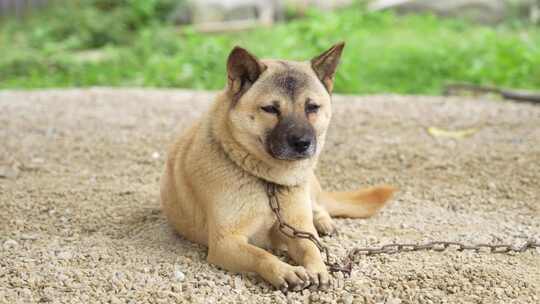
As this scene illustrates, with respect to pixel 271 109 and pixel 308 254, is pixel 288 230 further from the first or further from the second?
pixel 271 109

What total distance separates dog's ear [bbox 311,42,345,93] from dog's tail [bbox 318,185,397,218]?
89 cm

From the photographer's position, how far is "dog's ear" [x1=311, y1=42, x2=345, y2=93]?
4055 mm

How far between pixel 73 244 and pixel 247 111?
4.36 ft

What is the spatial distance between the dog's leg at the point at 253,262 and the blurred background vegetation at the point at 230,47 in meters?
5.59

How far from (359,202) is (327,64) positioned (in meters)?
1.10

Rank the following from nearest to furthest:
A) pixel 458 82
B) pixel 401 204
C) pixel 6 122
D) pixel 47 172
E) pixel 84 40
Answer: pixel 401 204 < pixel 47 172 < pixel 6 122 < pixel 458 82 < pixel 84 40

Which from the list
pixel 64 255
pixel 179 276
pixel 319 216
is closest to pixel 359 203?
pixel 319 216

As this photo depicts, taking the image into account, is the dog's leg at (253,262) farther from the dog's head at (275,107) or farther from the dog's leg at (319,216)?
the dog's leg at (319,216)

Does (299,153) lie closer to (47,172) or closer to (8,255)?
(8,255)

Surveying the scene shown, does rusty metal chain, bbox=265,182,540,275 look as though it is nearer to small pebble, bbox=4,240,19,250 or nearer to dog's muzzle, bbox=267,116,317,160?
dog's muzzle, bbox=267,116,317,160

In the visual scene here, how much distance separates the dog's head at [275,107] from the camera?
3707 millimetres

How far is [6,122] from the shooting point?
6.98 metres

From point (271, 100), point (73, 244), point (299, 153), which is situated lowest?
point (73, 244)

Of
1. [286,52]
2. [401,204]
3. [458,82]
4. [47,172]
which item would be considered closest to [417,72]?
[458,82]
